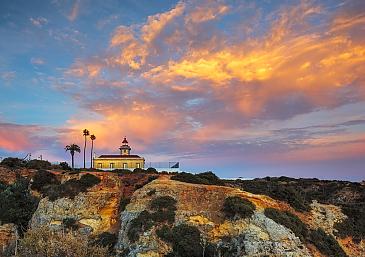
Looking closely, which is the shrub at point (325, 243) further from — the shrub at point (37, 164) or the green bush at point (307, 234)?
the shrub at point (37, 164)

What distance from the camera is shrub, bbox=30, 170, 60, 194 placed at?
50.6 metres

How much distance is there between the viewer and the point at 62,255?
27625 millimetres

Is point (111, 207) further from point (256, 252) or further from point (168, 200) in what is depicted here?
point (256, 252)

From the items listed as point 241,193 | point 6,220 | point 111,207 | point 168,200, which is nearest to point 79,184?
point 111,207

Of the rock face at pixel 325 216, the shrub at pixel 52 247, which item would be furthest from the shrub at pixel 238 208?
the shrub at pixel 52 247

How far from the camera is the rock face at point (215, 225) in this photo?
3472 centimetres

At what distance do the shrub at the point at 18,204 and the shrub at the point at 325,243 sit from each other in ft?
99.5

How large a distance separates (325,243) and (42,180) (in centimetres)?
3558

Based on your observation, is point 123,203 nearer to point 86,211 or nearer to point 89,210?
point 89,210

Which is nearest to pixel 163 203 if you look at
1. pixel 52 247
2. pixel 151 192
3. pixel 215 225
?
pixel 151 192

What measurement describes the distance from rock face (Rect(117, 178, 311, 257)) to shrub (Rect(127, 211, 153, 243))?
0.52 meters

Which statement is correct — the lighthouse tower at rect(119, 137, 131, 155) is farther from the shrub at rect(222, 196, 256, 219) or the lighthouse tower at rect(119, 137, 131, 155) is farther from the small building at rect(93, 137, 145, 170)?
the shrub at rect(222, 196, 256, 219)

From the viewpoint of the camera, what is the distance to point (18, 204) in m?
46.7

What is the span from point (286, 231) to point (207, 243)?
7.61 metres
